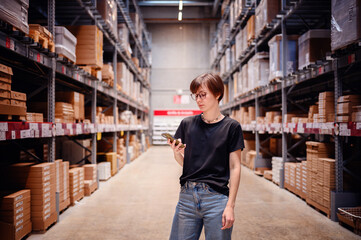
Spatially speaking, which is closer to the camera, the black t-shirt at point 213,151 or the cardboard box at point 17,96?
the black t-shirt at point 213,151

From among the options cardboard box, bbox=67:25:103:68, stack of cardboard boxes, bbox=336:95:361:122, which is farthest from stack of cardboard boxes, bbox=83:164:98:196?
stack of cardboard boxes, bbox=336:95:361:122

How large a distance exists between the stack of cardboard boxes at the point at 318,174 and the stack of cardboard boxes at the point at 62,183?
408 cm

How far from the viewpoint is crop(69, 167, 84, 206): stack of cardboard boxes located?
478cm

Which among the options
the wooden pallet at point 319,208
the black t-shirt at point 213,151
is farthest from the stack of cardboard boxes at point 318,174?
the black t-shirt at point 213,151

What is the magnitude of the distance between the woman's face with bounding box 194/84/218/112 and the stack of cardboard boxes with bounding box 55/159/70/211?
322 cm

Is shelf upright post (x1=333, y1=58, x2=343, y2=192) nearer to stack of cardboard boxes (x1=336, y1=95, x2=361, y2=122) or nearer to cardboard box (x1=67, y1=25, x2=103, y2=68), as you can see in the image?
stack of cardboard boxes (x1=336, y1=95, x2=361, y2=122)

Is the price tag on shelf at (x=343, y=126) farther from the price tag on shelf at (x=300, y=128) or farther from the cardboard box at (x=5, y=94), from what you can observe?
the cardboard box at (x=5, y=94)

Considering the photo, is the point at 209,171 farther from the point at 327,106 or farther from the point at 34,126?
the point at 327,106

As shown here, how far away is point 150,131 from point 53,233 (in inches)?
613

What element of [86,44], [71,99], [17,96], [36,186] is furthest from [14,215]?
[86,44]

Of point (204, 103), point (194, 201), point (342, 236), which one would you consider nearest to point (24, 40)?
point (204, 103)

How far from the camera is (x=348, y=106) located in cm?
381

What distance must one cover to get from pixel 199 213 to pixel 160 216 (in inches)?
112

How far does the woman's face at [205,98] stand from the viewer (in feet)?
5.60
